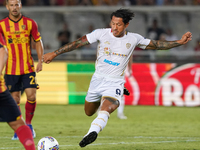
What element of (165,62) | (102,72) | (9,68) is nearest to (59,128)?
(9,68)

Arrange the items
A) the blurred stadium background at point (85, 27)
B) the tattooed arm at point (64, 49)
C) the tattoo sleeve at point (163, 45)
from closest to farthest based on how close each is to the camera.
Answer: the tattooed arm at point (64, 49), the tattoo sleeve at point (163, 45), the blurred stadium background at point (85, 27)

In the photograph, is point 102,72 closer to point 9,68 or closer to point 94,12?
point 9,68

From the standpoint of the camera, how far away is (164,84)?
40.5ft

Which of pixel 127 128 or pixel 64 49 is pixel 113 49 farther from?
pixel 127 128

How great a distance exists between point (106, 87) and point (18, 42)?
1.94 m

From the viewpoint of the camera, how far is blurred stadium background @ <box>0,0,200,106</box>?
1261 cm

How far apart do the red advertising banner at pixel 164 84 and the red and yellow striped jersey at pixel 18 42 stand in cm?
591

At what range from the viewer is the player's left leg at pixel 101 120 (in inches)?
187

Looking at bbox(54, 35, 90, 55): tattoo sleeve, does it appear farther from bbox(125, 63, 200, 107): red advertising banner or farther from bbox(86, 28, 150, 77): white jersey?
bbox(125, 63, 200, 107): red advertising banner

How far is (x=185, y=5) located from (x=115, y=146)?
11147mm

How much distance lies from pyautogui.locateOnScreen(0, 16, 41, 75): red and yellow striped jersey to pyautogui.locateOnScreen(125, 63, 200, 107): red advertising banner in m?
5.91

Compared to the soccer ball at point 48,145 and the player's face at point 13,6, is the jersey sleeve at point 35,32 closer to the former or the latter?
the player's face at point 13,6

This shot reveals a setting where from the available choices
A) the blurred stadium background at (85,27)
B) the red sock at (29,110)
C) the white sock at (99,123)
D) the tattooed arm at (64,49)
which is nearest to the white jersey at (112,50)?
the tattooed arm at (64,49)

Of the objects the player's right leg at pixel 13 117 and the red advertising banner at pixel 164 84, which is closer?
the player's right leg at pixel 13 117
